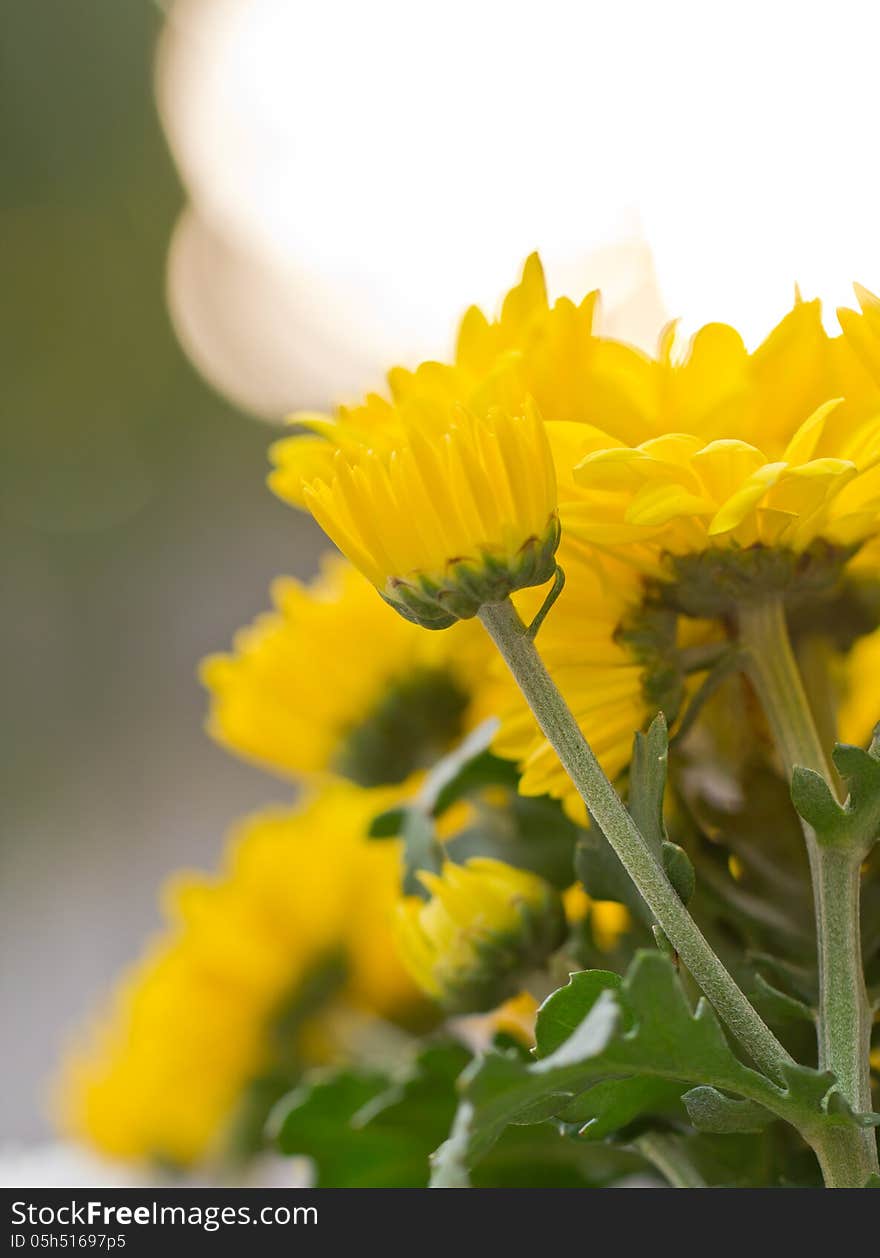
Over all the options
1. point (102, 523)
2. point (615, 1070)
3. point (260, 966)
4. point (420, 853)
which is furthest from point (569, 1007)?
point (102, 523)

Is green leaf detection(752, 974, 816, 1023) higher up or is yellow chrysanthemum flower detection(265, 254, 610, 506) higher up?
yellow chrysanthemum flower detection(265, 254, 610, 506)

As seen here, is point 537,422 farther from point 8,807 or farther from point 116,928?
point 8,807

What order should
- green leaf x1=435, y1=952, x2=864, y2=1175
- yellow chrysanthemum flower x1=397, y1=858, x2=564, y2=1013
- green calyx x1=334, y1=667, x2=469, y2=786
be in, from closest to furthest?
green leaf x1=435, y1=952, x2=864, y2=1175
yellow chrysanthemum flower x1=397, y1=858, x2=564, y2=1013
green calyx x1=334, y1=667, x2=469, y2=786

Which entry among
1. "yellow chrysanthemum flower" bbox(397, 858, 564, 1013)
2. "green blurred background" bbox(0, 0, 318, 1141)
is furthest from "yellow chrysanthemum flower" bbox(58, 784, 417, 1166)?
"green blurred background" bbox(0, 0, 318, 1141)

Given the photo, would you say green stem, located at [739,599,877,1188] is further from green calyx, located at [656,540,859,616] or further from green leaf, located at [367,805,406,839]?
green leaf, located at [367,805,406,839]

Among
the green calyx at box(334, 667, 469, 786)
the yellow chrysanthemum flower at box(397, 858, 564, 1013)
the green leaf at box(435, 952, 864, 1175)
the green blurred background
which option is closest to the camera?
the green leaf at box(435, 952, 864, 1175)

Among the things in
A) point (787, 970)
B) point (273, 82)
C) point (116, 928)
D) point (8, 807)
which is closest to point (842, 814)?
point (787, 970)
